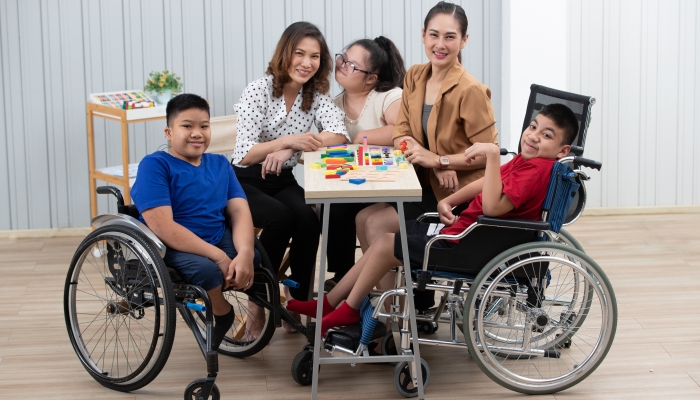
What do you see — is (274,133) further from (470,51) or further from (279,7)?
(470,51)

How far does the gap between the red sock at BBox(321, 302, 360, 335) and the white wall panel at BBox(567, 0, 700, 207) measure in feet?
7.95

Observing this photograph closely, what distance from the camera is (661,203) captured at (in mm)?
4898

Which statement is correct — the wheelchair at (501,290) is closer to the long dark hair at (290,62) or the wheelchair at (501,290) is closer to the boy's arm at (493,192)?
the boy's arm at (493,192)

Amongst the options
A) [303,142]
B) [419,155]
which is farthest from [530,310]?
[303,142]

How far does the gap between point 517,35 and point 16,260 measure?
8.72 feet

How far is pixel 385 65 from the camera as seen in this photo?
3.37m

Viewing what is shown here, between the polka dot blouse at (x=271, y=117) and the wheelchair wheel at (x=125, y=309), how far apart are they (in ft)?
2.23

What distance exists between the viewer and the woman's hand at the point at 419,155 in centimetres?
299

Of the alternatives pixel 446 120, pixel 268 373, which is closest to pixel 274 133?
pixel 446 120

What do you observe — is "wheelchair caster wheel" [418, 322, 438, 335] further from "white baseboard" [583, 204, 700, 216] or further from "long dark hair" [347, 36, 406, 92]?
"white baseboard" [583, 204, 700, 216]

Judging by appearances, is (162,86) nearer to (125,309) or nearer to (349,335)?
(125,309)

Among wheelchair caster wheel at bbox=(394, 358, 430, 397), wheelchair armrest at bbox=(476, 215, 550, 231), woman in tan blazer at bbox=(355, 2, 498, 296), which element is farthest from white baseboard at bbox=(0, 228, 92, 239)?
wheelchair armrest at bbox=(476, 215, 550, 231)

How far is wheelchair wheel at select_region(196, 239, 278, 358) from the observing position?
2.84m

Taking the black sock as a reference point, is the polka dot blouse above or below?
above
